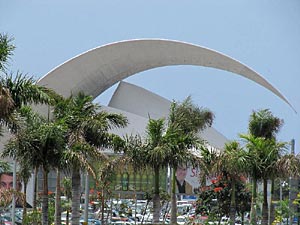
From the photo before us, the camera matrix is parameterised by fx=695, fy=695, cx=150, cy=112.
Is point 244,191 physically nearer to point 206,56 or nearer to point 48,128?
point 206,56

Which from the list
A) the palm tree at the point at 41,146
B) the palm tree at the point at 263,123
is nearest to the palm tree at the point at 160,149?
the palm tree at the point at 41,146

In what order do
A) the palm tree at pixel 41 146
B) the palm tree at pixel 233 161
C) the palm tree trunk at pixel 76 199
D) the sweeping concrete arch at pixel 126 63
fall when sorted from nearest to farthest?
the palm tree at pixel 41 146 < the palm tree trunk at pixel 76 199 < the palm tree at pixel 233 161 < the sweeping concrete arch at pixel 126 63

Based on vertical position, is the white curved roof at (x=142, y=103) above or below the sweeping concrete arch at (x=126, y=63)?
below

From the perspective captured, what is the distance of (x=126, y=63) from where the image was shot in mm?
41438

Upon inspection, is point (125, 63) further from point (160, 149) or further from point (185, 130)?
point (160, 149)

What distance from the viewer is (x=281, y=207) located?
119 feet

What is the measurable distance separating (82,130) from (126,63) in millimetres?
19655

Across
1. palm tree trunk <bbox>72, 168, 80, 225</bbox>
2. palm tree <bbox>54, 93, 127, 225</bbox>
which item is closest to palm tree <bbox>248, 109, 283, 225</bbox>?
palm tree <bbox>54, 93, 127, 225</bbox>

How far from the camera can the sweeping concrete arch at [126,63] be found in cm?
3919

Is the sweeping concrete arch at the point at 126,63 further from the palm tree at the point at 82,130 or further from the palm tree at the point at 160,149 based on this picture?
the palm tree at the point at 82,130

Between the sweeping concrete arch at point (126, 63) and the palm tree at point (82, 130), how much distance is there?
16.1 metres

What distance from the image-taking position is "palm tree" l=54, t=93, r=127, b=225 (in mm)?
20766

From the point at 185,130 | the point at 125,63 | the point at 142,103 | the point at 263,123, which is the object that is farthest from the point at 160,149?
the point at 142,103

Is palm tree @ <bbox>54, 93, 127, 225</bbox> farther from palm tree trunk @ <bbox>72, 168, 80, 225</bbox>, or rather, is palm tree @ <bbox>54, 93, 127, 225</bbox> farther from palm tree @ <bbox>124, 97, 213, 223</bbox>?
palm tree @ <bbox>124, 97, 213, 223</bbox>
